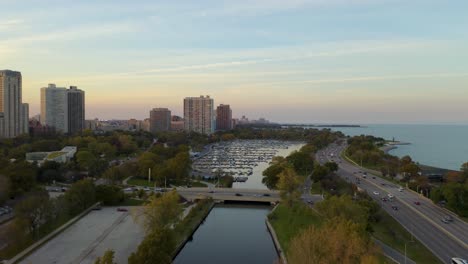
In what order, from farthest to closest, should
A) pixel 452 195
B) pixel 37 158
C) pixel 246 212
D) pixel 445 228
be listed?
1. pixel 37 158
2. pixel 246 212
3. pixel 452 195
4. pixel 445 228

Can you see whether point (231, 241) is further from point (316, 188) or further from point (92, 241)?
point (316, 188)

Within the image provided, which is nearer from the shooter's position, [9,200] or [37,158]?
[9,200]

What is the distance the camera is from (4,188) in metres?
22.1

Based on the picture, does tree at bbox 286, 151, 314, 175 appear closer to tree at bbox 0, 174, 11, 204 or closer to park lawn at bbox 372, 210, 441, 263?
park lawn at bbox 372, 210, 441, 263

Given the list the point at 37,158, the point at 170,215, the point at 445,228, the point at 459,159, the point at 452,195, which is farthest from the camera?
the point at 459,159

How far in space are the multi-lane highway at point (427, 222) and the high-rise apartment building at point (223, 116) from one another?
110 meters

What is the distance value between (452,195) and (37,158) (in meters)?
36.3

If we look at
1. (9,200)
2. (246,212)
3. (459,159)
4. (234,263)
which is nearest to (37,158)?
(9,200)

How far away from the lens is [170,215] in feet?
57.8

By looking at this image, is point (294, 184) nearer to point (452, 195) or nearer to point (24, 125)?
point (452, 195)

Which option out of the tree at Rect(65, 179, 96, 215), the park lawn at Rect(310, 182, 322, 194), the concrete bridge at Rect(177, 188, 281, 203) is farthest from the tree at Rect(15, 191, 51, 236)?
the park lawn at Rect(310, 182, 322, 194)

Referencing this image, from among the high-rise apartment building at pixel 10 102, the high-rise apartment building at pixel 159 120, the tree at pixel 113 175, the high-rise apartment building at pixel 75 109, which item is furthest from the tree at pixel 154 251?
the high-rise apartment building at pixel 159 120

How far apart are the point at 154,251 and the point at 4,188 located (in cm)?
1385

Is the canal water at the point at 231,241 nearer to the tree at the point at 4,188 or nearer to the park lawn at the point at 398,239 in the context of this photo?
the park lawn at the point at 398,239
